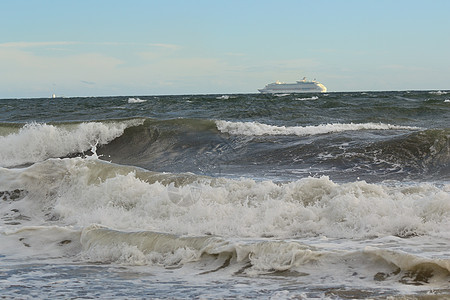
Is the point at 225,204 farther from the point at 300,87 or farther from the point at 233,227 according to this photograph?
the point at 300,87

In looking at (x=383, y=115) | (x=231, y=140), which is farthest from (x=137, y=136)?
(x=383, y=115)

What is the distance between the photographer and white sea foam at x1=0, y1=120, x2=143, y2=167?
16.5m

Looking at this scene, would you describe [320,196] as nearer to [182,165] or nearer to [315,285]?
[315,285]

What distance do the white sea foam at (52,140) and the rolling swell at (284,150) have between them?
57 cm

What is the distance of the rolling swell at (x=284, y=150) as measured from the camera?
39.2 feet

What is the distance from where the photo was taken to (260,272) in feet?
16.6

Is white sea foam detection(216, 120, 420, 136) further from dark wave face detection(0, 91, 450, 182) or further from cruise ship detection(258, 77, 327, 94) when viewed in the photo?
cruise ship detection(258, 77, 327, 94)

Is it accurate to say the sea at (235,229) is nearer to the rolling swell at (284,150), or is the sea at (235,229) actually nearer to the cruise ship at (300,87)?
the rolling swell at (284,150)

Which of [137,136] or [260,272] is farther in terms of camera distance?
[137,136]

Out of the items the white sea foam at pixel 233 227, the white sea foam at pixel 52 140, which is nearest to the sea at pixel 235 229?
the white sea foam at pixel 233 227

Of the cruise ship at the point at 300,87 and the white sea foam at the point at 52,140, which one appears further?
the cruise ship at the point at 300,87

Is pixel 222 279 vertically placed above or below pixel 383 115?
below

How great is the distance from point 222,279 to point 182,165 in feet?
29.2

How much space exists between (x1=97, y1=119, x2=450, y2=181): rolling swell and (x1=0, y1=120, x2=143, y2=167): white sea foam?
0.57 m
